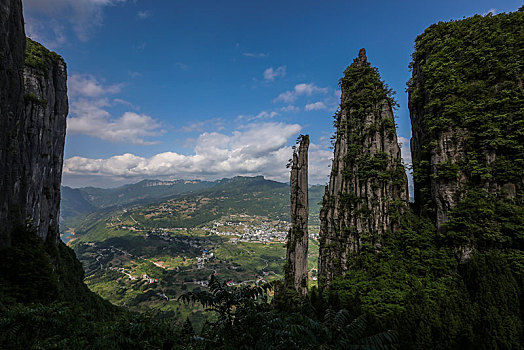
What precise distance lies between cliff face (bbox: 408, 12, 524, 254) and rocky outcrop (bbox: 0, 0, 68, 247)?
3283 centimetres

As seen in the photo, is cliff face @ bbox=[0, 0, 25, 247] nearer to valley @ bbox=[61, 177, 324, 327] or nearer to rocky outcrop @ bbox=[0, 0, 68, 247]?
rocky outcrop @ bbox=[0, 0, 68, 247]

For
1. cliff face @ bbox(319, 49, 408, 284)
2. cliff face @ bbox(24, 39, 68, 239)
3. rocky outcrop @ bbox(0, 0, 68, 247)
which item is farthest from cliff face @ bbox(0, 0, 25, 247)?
cliff face @ bbox(319, 49, 408, 284)

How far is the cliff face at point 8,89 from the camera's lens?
43.0 ft

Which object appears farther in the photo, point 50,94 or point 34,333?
point 50,94

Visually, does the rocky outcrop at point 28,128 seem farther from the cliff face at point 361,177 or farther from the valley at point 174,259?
the valley at point 174,259

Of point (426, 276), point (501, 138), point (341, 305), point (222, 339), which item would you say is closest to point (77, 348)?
point (222, 339)

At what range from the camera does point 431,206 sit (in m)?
17.9

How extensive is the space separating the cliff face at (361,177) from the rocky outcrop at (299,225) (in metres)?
10.2

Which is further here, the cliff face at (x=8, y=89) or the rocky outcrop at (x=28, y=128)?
the rocky outcrop at (x=28, y=128)

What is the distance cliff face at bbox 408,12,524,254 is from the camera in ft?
47.3

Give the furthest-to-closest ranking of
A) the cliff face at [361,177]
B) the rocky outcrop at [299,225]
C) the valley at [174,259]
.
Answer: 1. the valley at [174,259]
2. the cliff face at [361,177]
3. the rocky outcrop at [299,225]

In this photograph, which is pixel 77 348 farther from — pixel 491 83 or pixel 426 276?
pixel 491 83

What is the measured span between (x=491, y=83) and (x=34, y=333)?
95.8 ft

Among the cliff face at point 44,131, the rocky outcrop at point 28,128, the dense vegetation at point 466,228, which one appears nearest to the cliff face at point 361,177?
the dense vegetation at point 466,228
